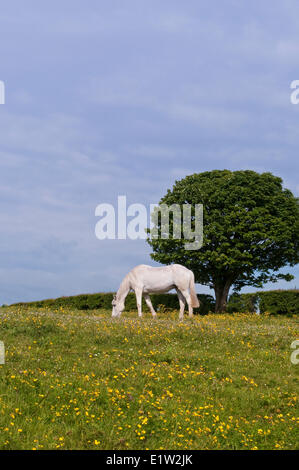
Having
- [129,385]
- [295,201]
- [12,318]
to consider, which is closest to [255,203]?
[295,201]

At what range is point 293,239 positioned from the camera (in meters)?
41.8

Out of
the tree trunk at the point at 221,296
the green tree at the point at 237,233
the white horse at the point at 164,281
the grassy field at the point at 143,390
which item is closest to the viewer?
the grassy field at the point at 143,390

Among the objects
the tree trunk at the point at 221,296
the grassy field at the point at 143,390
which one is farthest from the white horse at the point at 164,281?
the tree trunk at the point at 221,296

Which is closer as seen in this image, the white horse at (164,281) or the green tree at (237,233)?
the white horse at (164,281)

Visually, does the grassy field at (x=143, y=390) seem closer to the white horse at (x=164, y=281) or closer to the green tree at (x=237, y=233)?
the white horse at (x=164, y=281)

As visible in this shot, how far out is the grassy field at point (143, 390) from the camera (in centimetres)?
1130

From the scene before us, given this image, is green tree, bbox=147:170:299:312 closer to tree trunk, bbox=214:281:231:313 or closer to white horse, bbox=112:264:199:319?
tree trunk, bbox=214:281:231:313

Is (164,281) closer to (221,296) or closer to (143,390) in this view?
(221,296)

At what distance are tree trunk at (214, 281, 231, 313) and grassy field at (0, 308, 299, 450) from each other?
21.2 meters

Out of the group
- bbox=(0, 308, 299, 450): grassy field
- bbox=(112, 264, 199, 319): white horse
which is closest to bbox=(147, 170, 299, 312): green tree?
bbox=(112, 264, 199, 319): white horse
